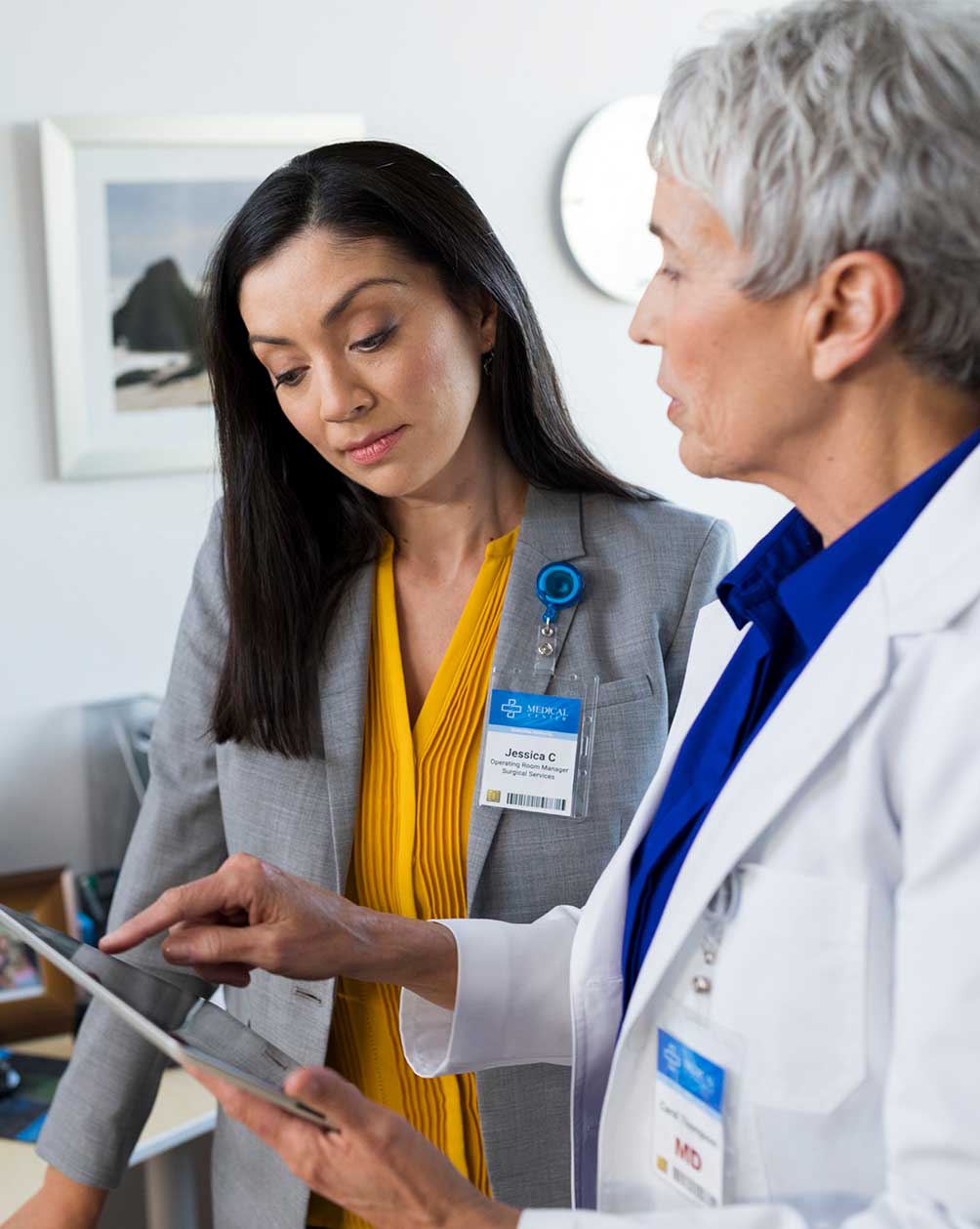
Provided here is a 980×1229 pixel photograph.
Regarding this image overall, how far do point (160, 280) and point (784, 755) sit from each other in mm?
2054

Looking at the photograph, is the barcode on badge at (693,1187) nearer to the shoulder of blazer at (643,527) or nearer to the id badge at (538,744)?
the id badge at (538,744)

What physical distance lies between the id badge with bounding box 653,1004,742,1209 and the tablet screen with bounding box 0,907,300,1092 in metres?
0.31

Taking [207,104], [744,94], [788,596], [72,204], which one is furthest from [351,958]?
[207,104]

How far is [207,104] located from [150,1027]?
220 centimetres

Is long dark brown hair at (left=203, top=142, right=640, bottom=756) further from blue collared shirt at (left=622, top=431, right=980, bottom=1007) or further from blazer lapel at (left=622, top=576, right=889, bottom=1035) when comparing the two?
blazer lapel at (left=622, top=576, right=889, bottom=1035)

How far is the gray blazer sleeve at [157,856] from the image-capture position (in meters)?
1.57

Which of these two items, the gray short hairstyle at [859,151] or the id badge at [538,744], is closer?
the gray short hairstyle at [859,151]

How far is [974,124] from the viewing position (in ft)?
2.87

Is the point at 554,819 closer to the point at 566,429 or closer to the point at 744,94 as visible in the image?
the point at 566,429

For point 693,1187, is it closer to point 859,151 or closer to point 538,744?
point 538,744

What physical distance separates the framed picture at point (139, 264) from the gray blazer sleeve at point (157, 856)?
107 cm

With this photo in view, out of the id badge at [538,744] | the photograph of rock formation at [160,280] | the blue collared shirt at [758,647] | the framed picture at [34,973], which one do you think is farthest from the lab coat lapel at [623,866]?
the photograph of rock formation at [160,280]

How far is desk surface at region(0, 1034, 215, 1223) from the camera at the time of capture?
6.40ft

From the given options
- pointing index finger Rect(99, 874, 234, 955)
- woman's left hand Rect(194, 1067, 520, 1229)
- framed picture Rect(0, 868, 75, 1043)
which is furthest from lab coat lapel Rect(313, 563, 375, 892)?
framed picture Rect(0, 868, 75, 1043)
